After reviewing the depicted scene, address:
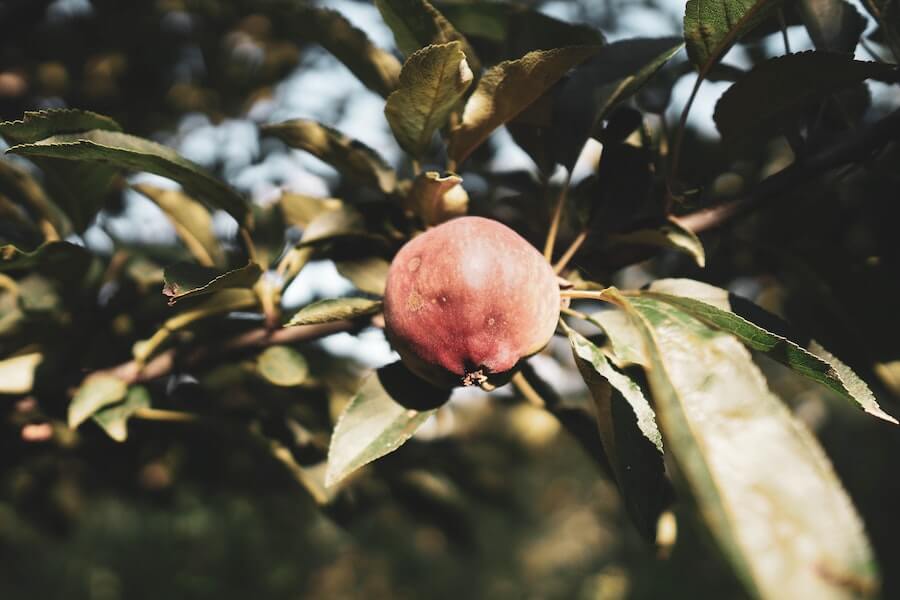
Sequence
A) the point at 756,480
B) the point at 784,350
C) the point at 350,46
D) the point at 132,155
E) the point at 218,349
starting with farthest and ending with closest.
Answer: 1. the point at 218,349
2. the point at 350,46
3. the point at 132,155
4. the point at 784,350
5. the point at 756,480

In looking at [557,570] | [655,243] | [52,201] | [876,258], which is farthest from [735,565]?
[557,570]

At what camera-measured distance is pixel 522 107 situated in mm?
613

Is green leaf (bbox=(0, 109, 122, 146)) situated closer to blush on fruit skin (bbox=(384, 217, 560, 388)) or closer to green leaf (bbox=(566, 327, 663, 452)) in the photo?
blush on fruit skin (bbox=(384, 217, 560, 388))

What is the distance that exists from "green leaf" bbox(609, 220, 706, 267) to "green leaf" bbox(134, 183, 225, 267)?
490 millimetres

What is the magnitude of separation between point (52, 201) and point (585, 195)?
2.20 ft

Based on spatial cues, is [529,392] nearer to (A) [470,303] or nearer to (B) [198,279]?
(A) [470,303]

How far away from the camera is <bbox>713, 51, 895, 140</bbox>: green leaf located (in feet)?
1.85

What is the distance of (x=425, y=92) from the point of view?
0.58 meters

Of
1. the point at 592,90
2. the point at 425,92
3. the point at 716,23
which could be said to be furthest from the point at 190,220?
the point at 716,23

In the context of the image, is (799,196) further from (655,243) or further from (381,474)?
(381,474)

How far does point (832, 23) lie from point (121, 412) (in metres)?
0.87

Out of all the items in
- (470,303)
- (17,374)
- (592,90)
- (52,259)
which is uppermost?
(592,90)

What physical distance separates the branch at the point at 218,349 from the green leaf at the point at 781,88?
45 cm

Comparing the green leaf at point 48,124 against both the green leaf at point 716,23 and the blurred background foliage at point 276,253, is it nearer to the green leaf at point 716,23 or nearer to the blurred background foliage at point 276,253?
the blurred background foliage at point 276,253
